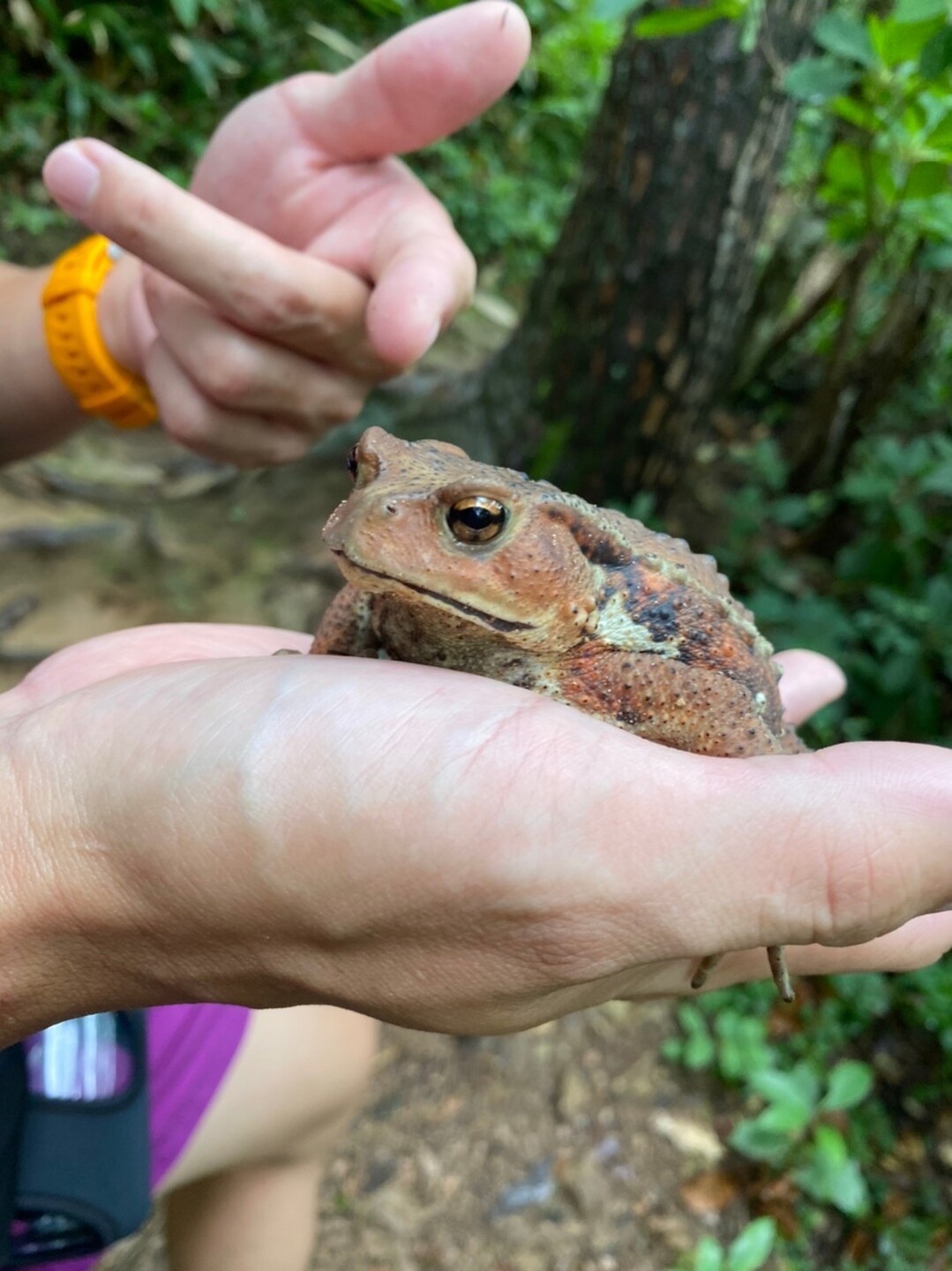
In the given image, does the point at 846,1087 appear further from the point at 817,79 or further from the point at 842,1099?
the point at 817,79

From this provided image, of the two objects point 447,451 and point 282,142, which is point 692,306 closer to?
point 282,142

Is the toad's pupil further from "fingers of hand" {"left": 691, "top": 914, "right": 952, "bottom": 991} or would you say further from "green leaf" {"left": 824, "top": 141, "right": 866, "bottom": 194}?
"green leaf" {"left": 824, "top": 141, "right": 866, "bottom": 194}

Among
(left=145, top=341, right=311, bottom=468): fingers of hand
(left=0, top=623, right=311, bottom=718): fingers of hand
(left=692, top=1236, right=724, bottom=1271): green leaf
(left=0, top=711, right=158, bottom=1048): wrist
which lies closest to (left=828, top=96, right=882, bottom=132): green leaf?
(left=145, top=341, right=311, bottom=468): fingers of hand

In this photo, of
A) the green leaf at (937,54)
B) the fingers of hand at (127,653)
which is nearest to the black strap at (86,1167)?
the fingers of hand at (127,653)

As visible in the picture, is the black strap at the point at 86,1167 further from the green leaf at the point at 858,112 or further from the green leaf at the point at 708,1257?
the green leaf at the point at 858,112

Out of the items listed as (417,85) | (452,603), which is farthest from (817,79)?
(452,603)

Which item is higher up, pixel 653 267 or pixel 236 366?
pixel 653 267
